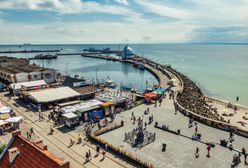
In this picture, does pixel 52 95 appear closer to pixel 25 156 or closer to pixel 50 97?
pixel 50 97

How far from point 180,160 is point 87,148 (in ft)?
35.7

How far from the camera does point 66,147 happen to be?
89.7ft

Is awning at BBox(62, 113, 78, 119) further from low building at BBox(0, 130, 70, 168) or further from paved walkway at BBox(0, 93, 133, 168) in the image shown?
low building at BBox(0, 130, 70, 168)

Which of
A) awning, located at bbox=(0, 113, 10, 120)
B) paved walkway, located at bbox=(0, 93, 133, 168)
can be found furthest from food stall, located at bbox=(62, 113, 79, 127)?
awning, located at bbox=(0, 113, 10, 120)

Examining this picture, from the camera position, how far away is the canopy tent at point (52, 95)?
137 ft

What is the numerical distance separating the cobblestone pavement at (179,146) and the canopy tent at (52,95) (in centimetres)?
1293

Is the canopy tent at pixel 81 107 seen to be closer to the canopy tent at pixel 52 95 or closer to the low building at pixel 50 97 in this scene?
the low building at pixel 50 97

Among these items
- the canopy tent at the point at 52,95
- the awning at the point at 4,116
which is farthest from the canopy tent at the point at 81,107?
the awning at the point at 4,116

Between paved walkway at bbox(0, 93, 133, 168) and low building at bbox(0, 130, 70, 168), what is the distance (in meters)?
4.26

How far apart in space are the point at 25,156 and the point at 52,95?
2880 centimetres

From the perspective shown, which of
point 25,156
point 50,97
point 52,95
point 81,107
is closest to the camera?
point 25,156

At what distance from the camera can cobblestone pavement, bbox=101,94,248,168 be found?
2345 centimetres

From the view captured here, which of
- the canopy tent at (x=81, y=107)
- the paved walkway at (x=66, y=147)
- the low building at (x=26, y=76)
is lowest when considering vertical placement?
the paved walkway at (x=66, y=147)

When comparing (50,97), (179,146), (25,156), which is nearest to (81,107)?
(50,97)
